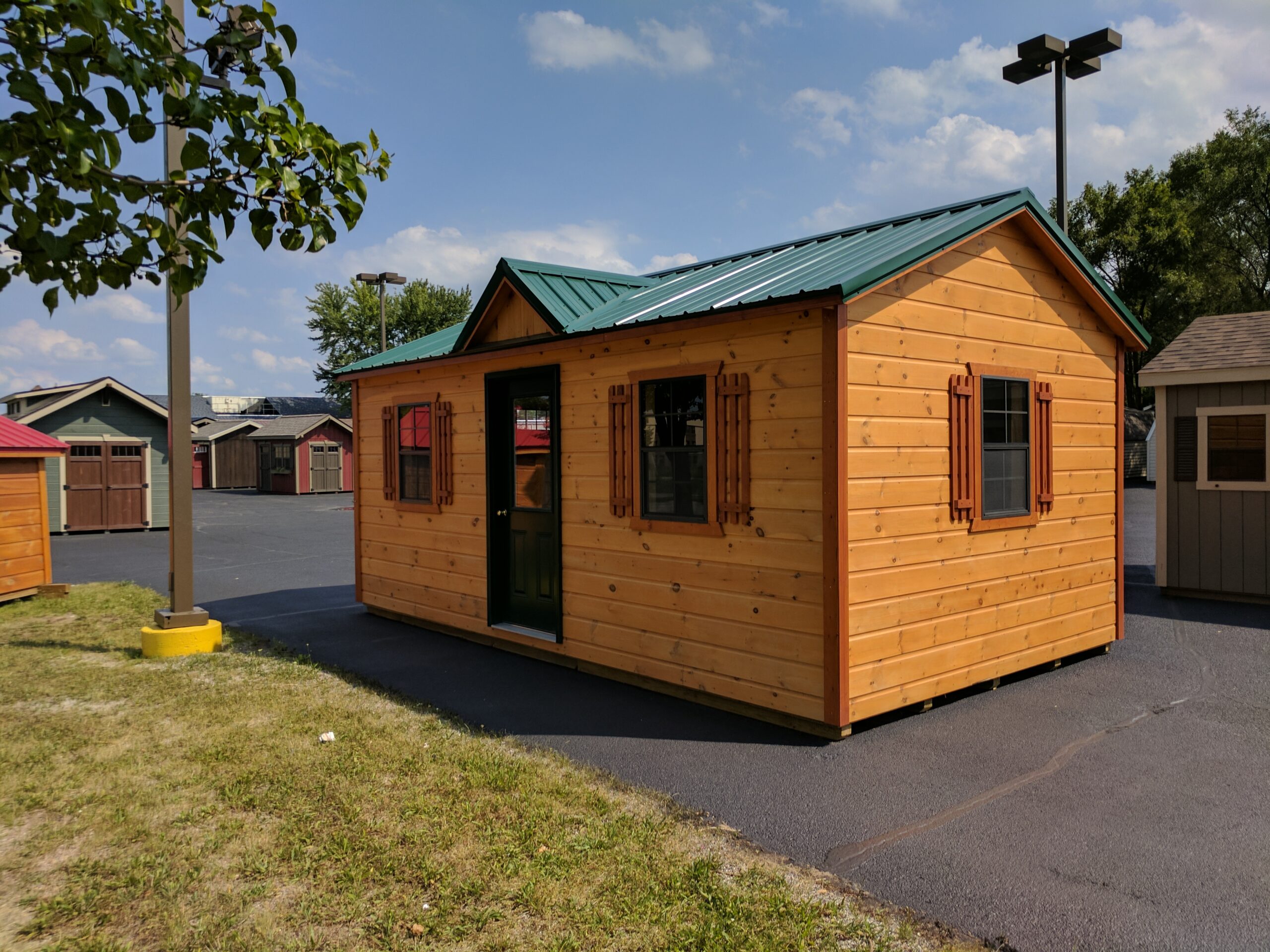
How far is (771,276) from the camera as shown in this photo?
6.91m

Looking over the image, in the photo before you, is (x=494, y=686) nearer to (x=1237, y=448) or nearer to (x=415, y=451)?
(x=415, y=451)

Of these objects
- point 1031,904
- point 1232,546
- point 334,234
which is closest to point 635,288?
point 334,234

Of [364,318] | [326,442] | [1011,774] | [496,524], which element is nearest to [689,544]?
[1011,774]

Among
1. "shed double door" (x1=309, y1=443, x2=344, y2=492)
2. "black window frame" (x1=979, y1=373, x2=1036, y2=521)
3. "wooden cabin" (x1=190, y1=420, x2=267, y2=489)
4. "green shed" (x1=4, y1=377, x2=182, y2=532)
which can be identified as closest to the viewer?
"black window frame" (x1=979, y1=373, x2=1036, y2=521)

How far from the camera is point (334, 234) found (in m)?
3.01

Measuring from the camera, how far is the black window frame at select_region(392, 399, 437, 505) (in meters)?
9.30

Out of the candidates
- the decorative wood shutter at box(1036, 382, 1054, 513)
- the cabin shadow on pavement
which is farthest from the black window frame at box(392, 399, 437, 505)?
the decorative wood shutter at box(1036, 382, 1054, 513)

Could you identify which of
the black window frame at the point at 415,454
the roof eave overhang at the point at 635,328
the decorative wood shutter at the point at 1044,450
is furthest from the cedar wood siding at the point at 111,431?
the decorative wood shutter at the point at 1044,450

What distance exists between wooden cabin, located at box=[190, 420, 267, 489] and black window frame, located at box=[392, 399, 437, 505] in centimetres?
3263

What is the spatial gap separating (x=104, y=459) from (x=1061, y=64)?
2203cm

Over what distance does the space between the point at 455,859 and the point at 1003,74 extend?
1049 centimetres

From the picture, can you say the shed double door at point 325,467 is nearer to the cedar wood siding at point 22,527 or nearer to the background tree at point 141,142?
the cedar wood siding at point 22,527

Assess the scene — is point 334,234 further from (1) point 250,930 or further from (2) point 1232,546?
(2) point 1232,546

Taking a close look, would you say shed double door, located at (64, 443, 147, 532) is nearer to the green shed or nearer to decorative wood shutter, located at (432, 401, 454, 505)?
the green shed
